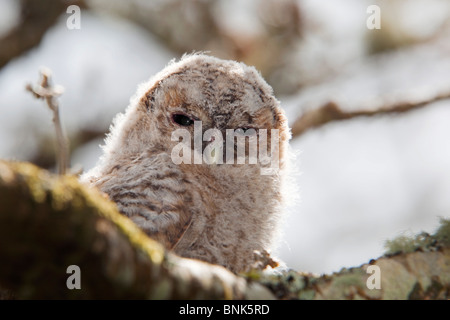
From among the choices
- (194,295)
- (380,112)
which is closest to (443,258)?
(194,295)

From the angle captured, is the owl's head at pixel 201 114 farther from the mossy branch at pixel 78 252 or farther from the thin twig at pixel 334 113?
the mossy branch at pixel 78 252

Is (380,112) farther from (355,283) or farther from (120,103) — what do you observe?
(120,103)

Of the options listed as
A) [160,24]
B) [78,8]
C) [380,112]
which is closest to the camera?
Result: [380,112]

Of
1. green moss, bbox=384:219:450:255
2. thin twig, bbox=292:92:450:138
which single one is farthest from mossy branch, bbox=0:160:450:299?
thin twig, bbox=292:92:450:138

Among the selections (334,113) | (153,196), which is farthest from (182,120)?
(334,113)

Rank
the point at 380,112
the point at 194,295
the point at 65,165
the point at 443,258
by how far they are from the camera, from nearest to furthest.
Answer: the point at 194,295 < the point at 443,258 < the point at 65,165 < the point at 380,112

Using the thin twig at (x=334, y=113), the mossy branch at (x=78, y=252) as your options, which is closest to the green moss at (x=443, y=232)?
the mossy branch at (x=78, y=252)

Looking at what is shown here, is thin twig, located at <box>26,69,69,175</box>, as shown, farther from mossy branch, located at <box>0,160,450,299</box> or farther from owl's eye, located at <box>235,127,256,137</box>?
owl's eye, located at <box>235,127,256,137</box>
